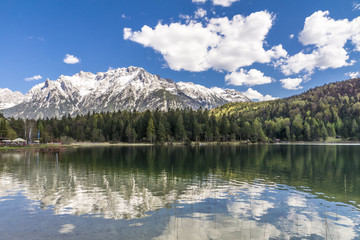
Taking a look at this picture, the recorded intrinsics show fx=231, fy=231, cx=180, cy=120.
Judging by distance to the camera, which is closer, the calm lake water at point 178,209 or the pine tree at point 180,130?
the calm lake water at point 178,209

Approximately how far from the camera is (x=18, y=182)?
33.9m

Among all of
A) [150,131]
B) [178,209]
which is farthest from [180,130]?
[178,209]

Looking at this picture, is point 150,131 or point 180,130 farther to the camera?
point 180,130

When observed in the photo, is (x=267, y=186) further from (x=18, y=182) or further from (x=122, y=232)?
(x=18, y=182)

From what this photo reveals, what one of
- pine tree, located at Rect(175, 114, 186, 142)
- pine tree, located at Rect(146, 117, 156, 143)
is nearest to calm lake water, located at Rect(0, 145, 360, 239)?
pine tree, located at Rect(146, 117, 156, 143)

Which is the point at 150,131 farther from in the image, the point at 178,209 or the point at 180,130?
the point at 178,209

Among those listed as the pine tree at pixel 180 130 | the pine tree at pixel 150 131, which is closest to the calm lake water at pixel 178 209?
the pine tree at pixel 150 131

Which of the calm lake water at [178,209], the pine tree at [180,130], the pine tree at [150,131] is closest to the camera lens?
the calm lake water at [178,209]

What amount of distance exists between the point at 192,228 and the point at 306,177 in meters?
29.7

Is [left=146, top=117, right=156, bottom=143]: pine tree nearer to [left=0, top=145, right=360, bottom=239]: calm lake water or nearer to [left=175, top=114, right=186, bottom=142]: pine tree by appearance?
[left=175, top=114, right=186, bottom=142]: pine tree

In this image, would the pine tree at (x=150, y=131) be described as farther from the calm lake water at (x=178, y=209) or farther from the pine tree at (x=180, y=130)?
the calm lake water at (x=178, y=209)

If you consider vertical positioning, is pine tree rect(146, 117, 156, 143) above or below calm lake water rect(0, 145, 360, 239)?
above

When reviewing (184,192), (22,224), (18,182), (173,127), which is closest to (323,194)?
(184,192)

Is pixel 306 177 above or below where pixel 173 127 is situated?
below
